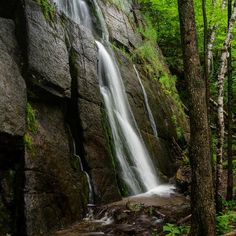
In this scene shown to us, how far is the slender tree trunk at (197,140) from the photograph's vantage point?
5449 millimetres

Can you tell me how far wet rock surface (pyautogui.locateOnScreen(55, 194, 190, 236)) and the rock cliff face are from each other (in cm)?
48

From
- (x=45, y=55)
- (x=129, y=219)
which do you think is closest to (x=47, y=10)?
(x=45, y=55)

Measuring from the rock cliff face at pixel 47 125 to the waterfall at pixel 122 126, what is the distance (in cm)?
72

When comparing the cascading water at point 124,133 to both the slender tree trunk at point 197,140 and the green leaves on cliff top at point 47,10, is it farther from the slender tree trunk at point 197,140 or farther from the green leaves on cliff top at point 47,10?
the slender tree trunk at point 197,140

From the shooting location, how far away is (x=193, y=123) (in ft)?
18.4

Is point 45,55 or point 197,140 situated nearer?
point 197,140

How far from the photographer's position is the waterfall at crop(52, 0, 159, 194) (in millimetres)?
10951

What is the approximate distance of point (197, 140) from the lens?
551 cm

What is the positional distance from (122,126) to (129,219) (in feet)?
14.6

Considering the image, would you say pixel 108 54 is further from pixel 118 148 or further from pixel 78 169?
pixel 78 169

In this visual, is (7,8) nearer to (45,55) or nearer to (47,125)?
(45,55)

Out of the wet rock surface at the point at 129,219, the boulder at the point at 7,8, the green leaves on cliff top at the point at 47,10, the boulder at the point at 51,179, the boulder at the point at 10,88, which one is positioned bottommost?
the wet rock surface at the point at 129,219

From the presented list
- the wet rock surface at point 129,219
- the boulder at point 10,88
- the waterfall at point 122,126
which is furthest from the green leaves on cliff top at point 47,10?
the wet rock surface at point 129,219

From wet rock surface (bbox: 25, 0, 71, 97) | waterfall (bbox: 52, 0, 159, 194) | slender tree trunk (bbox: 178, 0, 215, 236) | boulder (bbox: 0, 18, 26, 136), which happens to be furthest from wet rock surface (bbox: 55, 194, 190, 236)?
wet rock surface (bbox: 25, 0, 71, 97)
